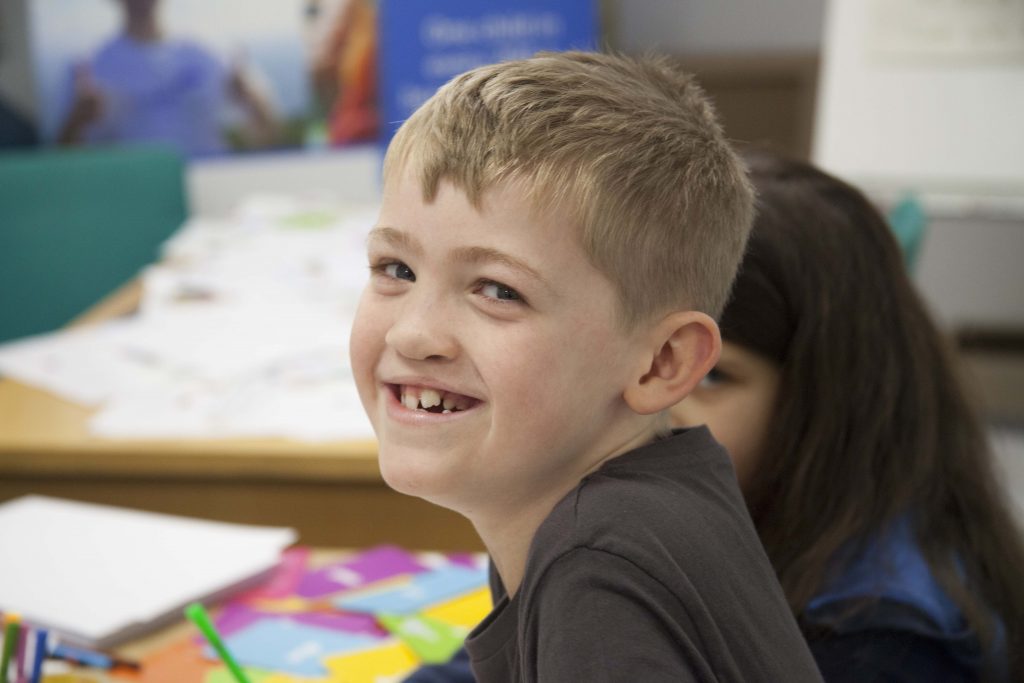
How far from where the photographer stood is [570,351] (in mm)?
594

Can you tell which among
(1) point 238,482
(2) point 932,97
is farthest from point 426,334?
(2) point 932,97

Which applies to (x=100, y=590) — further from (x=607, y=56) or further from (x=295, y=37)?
(x=295, y=37)

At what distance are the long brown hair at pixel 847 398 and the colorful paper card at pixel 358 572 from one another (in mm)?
393

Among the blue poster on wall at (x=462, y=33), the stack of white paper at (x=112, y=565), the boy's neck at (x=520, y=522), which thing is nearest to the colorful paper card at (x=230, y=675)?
the stack of white paper at (x=112, y=565)

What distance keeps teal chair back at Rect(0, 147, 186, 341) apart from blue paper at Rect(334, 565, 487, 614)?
6.55 feet

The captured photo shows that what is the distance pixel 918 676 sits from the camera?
0.91m

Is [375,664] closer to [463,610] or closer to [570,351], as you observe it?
[463,610]

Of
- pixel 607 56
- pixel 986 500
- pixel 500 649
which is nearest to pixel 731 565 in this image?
pixel 500 649

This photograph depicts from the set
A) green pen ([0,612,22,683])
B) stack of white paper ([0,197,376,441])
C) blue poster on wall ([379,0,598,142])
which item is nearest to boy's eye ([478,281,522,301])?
green pen ([0,612,22,683])

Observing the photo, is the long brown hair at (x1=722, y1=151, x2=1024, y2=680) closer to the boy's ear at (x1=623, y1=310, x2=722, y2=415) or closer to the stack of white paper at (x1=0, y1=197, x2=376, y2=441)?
the boy's ear at (x1=623, y1=310, x2=722, y2=415)

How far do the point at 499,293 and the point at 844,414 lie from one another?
581mm

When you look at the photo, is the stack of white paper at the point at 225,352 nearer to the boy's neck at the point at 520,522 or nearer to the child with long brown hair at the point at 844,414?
the child with long brown hair at the point at 844,414

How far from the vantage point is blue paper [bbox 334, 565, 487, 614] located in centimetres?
112

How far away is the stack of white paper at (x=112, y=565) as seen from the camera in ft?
3.50
